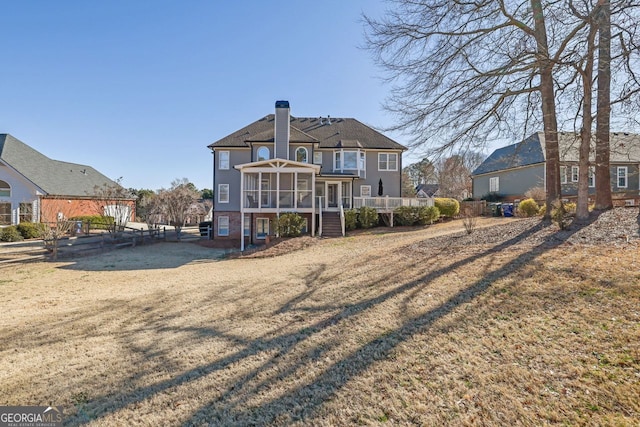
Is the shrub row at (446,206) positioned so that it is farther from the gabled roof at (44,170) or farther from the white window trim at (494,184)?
the gabled roof at (44,170)

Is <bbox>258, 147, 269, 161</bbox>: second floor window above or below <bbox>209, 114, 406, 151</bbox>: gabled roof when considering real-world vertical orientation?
below

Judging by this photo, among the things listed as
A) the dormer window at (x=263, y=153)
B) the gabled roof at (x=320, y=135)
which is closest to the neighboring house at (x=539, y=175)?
the gabled roof at (x=320, y=135)

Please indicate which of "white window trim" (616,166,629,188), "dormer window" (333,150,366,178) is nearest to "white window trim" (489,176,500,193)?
"white window trim" (616,166,629,188)

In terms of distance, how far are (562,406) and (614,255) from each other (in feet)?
16.6

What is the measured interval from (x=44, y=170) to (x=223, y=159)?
17.5 m

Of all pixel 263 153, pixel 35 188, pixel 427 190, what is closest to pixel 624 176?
pixel 263 153

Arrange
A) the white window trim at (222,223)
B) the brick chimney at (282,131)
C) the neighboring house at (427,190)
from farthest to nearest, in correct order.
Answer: the neighboring house at (427,190), the white window trim at (222,223), the brick chimney at (282,131)

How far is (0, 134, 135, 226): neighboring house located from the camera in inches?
872

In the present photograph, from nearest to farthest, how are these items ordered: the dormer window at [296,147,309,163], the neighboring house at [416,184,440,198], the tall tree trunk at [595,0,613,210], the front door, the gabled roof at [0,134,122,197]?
the tall tree trunk at [595,0,613,210] → the dormer window at [296,147,309,163] → the front door → the gabled roof at [0,134,122,197] → the neighboring house at [416,184,440,198]

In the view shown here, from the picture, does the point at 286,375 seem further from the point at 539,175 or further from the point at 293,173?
the point at 539,175

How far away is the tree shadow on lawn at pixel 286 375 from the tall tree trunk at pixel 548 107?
618 cm

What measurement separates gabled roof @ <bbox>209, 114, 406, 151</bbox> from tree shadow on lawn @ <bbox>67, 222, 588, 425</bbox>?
1754 cm

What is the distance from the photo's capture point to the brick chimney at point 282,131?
793 inches

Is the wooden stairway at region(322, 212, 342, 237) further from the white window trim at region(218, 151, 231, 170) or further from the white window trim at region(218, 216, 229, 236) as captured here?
the white window trim at region(218, 151, 231, 170)
